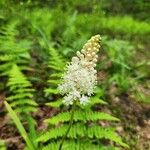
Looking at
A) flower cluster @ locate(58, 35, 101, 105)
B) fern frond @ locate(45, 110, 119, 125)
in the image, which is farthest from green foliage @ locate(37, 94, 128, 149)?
flower cluster @ locate(58, 35, 101, 105)

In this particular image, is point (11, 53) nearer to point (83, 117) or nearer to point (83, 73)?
point (83, 117)

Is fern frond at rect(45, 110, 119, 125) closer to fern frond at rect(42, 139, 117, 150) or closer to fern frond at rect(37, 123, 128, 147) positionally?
fern frond at rect(37, 123, 128, 147)

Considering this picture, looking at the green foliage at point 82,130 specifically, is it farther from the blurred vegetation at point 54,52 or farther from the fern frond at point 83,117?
the blurred vegetation at point 54,52

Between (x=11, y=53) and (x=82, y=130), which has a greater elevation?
(x=82, y=130)

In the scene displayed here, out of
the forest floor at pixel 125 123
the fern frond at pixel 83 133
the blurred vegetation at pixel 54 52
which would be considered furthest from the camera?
the blurred vegetation at pixel 54 52

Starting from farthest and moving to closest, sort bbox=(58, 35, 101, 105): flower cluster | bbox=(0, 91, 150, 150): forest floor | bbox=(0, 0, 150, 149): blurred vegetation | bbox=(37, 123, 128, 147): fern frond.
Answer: bbox=(0, 0, 150, 149): blurred vegetation → bbox=(0, 91, 150, 150): forest floor → bbox=(37, 123, 128, 147): fern frond → bbox=(58, 35, 101, 105): flower cluster

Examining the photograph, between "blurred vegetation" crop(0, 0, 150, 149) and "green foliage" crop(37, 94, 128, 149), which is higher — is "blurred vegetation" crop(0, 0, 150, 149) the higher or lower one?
the lower one

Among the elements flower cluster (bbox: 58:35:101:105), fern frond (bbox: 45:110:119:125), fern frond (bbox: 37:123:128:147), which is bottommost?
fern frond (bbox: 37:123:128:147)

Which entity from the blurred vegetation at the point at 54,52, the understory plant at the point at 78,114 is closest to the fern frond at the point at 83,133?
the understory plant at the point at 78,114

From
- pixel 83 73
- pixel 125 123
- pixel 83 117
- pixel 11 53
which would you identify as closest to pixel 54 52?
pixel 11 53
